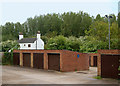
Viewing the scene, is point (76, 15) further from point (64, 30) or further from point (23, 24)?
point (23, 24)

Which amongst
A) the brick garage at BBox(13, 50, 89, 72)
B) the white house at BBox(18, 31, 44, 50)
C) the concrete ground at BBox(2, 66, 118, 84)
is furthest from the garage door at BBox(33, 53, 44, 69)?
the white house at BBox(18, 31, 44, 50)

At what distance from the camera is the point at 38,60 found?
2730 centimetres

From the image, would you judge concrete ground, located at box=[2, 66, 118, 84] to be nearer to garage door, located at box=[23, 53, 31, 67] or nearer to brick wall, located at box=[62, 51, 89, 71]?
brick wall, located at box=[62, 51, 89, 71]

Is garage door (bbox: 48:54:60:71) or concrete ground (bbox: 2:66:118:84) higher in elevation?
garage door (bbox: 48:54:60:71)

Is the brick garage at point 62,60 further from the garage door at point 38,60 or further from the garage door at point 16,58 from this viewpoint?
the garage door at point 16,58

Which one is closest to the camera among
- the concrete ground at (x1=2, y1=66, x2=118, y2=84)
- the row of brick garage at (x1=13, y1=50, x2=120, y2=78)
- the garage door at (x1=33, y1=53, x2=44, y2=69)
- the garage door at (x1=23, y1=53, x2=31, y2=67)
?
A: the concrete ground at (x1=2, y1=66, x2=118, y2=84)

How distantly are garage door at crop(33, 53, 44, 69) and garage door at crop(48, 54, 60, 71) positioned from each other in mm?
1733

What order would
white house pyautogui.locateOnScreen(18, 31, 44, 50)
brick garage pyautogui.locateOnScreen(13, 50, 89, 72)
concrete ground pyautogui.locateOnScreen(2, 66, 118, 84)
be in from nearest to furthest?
concrete ground pyautogui.locateOnScreen(2, 66, 118, 84) → brick garage pyautogui.locateOnScreen(13, 50, 89, 72) → white house pyautogui.locateOnScreen(18, 31, 44, 50)

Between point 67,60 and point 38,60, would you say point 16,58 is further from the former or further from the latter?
point 67,60

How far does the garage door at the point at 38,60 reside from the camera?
26734 millimetres

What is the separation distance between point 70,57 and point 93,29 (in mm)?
29045

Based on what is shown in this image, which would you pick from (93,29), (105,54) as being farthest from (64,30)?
(105,54)

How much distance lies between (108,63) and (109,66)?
12.0 inches

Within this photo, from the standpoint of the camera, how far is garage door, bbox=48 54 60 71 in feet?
78.9
